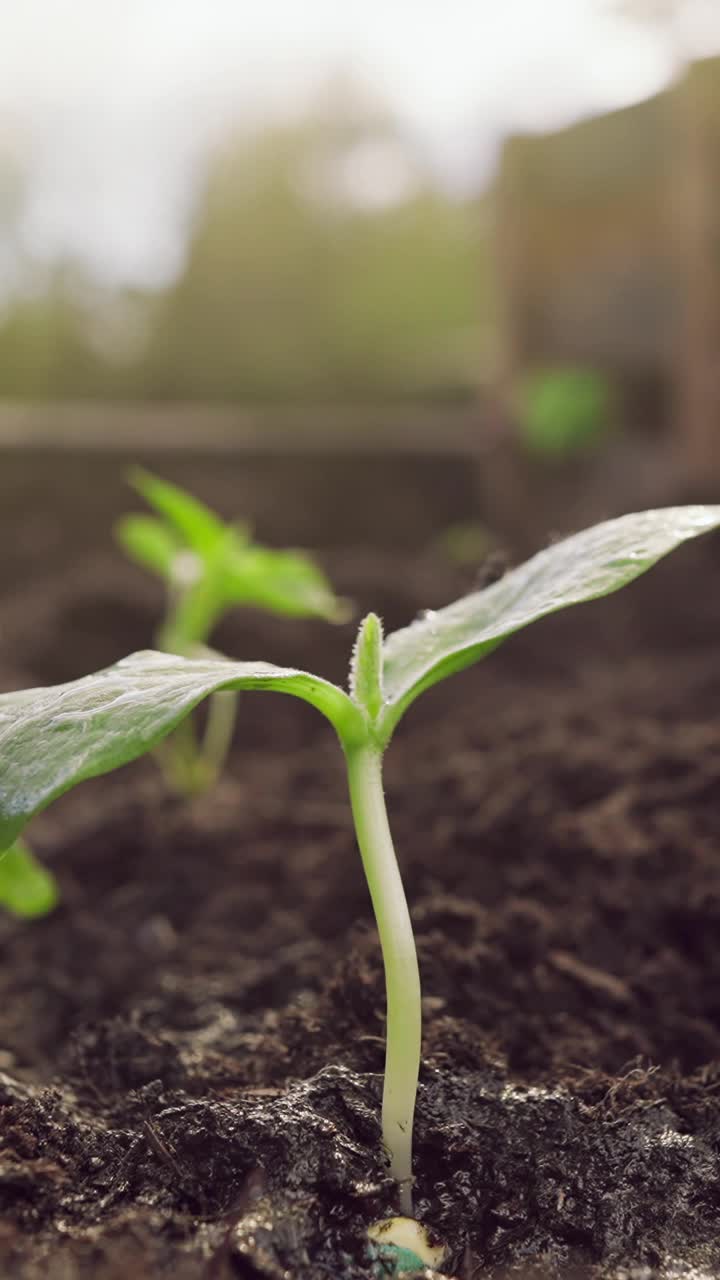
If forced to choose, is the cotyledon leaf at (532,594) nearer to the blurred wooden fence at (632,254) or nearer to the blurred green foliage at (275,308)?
the blurred wooden fence at (632,254)

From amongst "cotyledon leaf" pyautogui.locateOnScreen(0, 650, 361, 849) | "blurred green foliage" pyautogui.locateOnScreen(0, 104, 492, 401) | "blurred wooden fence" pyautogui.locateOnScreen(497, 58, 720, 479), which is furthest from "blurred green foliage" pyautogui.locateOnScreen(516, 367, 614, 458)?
"cotyledon leaf" pyautogui.locateOnScreen(0, 650, 361, 849)

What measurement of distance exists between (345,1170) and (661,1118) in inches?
8.4

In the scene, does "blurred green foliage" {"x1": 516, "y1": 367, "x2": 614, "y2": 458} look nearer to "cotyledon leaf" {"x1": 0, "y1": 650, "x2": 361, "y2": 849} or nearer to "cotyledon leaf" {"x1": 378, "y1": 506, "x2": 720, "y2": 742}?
"cotyledon leaf" {"x1": 378, "y1": 506, "x2": 720, "y2": 742}

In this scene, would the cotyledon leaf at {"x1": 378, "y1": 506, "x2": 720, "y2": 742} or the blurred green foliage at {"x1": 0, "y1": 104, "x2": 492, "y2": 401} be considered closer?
the cotyledon leaf at {"x1": 378, "y1": 506, "x2": 720, "y2": 742}

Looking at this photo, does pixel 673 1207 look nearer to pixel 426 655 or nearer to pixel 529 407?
pixel 426 655

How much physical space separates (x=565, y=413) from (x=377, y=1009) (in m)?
2.50

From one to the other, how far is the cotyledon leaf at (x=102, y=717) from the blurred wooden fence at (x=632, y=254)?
2.38 metres

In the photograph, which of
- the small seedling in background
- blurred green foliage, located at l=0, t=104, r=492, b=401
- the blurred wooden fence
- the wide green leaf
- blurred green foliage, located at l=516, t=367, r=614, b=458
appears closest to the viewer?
the wide green leaf

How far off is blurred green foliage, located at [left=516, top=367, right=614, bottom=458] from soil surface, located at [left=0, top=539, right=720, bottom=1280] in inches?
53.7

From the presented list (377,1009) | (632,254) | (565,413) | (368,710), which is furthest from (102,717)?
(632,254)

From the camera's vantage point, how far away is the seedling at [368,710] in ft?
1.61

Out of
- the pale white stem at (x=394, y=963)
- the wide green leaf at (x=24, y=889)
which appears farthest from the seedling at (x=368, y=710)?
the wide green leaf at (x=24, y=889)

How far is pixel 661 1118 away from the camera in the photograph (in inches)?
26.1

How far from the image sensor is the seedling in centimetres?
49
